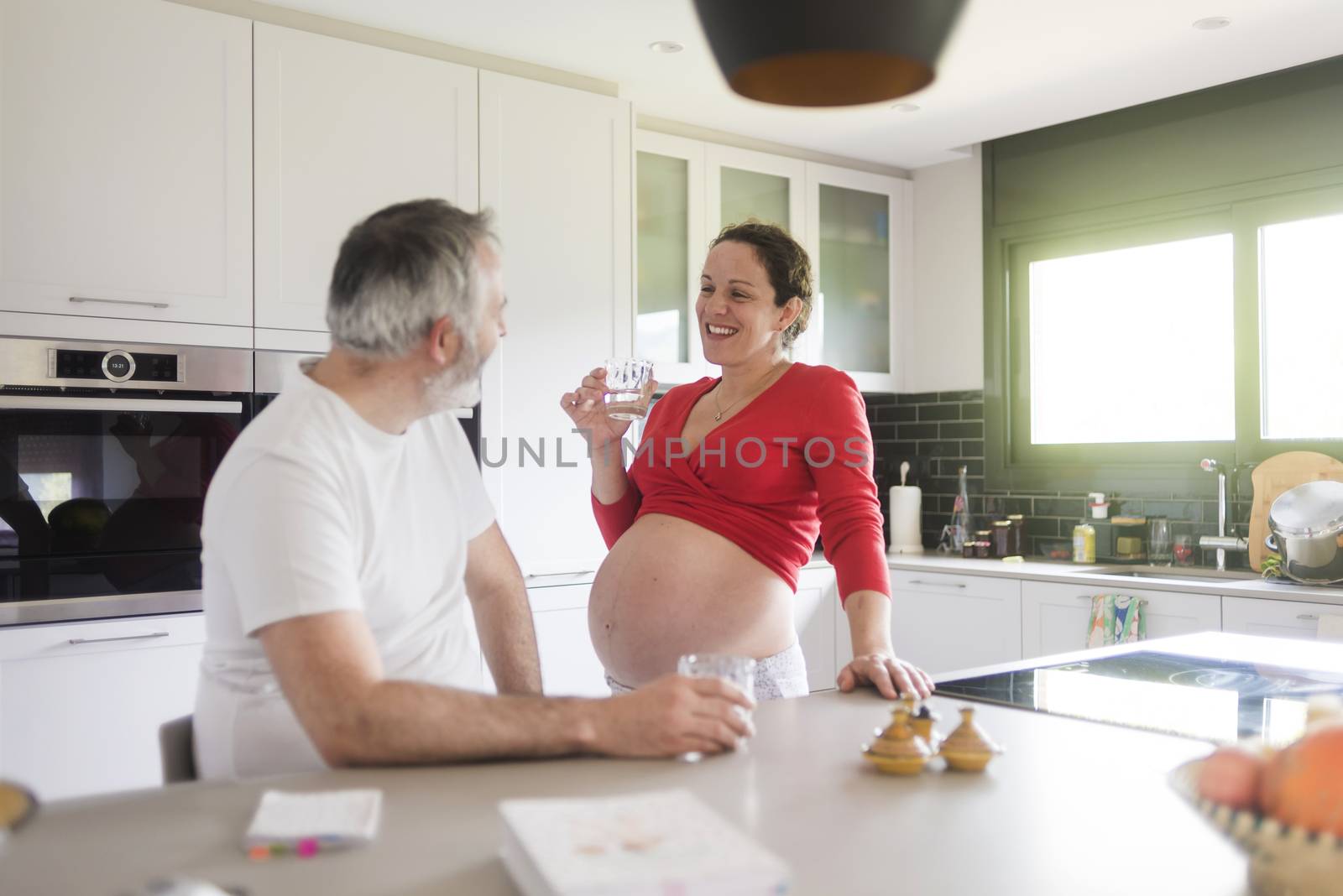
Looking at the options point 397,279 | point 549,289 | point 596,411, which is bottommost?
point 596,411

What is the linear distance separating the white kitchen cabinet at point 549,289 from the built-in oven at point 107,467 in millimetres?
820

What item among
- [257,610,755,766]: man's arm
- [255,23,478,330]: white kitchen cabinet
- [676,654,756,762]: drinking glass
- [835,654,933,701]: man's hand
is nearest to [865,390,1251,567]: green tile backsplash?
[255,23,478,330]: white kitchen cabinet

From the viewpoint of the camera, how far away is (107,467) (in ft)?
9.36

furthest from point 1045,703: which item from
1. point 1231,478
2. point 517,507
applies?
point 1231,478

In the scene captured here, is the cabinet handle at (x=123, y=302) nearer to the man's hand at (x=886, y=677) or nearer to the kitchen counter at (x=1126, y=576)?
the man's hand at (x=886, y=677)

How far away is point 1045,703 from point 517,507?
2.22m

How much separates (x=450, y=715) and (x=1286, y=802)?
78 cm

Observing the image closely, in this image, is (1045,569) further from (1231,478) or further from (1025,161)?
(1025,161)

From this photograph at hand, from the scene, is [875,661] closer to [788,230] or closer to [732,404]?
[732,404]

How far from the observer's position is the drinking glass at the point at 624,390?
2213mm

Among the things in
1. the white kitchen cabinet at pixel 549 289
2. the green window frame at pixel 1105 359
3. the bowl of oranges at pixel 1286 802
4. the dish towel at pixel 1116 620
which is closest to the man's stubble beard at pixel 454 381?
the bowl of oranges at pixel 1286 802

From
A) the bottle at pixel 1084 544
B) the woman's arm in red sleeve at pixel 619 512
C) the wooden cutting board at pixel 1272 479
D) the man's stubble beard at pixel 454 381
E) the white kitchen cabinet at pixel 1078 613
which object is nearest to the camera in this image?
the man's stubble beard at pixel 454 381

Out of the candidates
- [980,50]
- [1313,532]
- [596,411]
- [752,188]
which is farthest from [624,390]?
[752,188]

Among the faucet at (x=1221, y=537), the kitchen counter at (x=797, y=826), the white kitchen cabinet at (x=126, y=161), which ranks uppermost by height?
the white kitchen cabinet at (x=126, y=161)
